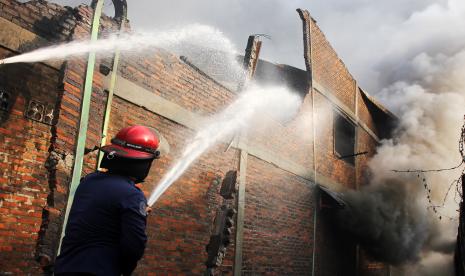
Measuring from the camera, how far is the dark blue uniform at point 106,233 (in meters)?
1.92

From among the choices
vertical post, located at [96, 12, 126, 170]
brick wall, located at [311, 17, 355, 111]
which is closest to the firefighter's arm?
vertical post, located at [96, 12, 126, 170]

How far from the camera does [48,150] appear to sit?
4.15 meters

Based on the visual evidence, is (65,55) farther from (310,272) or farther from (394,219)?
(394,219)

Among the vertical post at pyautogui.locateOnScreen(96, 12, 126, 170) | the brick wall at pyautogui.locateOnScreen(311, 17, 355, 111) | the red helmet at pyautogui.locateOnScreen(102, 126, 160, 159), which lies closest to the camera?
the red helmet at pyautogui.locateOnScreen(102, 126, 160, 159)

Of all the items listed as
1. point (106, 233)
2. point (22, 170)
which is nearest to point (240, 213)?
point (22, 170)

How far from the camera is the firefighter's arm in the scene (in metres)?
1.94

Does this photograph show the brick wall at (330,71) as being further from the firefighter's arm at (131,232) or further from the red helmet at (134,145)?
the firefighter's arm at (131,232)

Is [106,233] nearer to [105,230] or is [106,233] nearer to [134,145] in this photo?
[105,230]

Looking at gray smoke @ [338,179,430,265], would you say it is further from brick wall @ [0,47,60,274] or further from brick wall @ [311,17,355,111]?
brick wall @ [0,47,60,274]

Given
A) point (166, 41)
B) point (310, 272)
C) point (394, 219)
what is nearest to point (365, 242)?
point (394, 219)

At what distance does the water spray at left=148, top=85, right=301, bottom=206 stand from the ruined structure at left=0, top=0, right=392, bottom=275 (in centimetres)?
15

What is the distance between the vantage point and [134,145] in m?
2.24

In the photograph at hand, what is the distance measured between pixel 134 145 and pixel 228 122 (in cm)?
491

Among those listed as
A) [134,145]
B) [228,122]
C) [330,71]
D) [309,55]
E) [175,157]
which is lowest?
[134,145]
